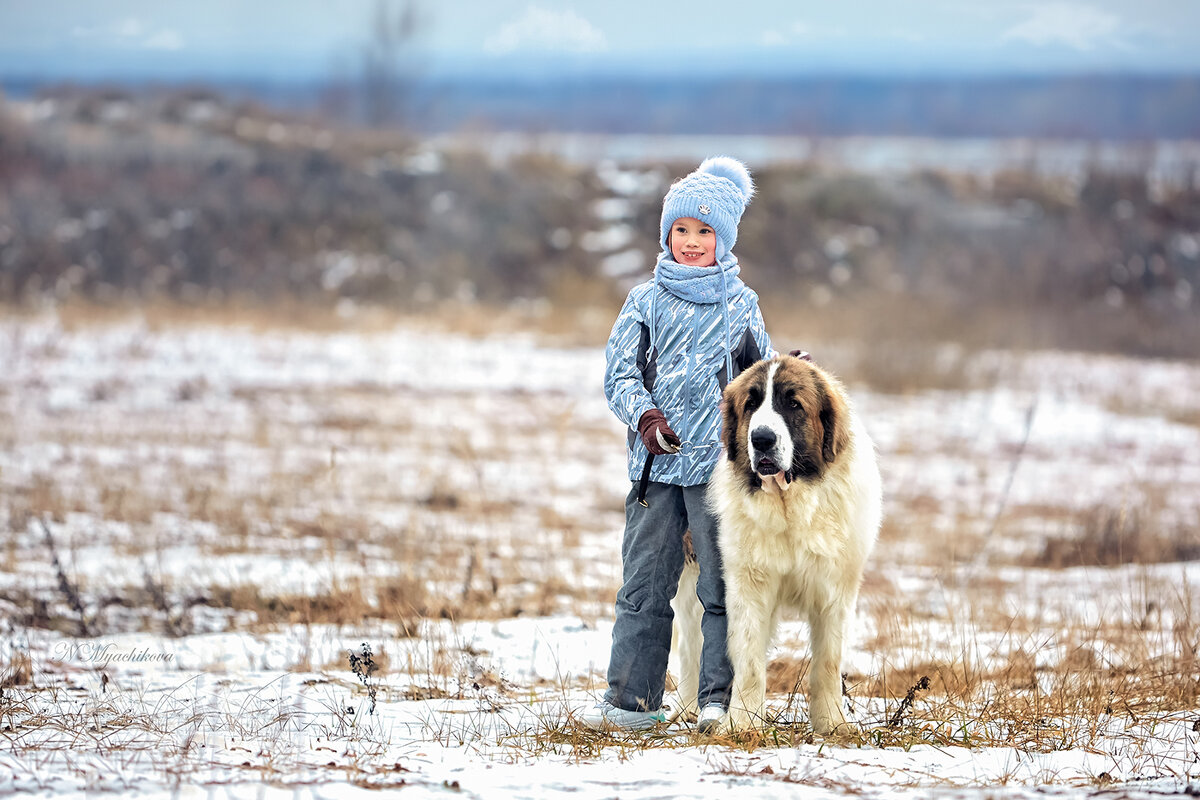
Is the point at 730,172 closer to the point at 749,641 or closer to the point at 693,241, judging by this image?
the point at 693,241

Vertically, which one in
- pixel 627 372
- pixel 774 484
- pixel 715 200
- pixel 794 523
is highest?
pixel 715 200

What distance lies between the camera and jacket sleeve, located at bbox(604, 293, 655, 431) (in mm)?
3599

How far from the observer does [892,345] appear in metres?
16.5

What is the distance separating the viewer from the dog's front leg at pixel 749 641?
3.56 m

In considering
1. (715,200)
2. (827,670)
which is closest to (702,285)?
(715,200)

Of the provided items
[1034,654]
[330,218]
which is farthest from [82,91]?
[1034,654]

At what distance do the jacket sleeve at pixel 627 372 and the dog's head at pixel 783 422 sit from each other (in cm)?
30

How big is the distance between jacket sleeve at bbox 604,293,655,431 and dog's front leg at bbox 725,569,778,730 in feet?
2.14

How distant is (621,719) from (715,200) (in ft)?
6.07

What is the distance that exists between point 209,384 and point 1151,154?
84.7ft

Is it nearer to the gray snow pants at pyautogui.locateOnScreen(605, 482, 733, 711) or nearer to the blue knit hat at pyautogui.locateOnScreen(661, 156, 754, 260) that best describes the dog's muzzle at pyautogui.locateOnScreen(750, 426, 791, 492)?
the gray snow pants at pyautogui.locateOnScreen(605, 482, 733, 711)

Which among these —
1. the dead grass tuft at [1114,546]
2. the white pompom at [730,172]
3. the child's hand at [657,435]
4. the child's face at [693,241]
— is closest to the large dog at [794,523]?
the child's hand at [657,435]

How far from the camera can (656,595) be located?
3773 millimetres

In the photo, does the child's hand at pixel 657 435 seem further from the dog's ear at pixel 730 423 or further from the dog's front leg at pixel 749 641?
the dog's front leg at pixel 749 641
